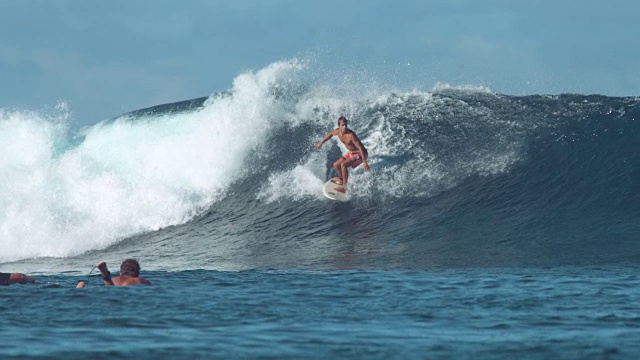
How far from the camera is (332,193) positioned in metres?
18.2

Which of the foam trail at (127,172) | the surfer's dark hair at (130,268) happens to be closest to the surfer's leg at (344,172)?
the foam trail at (127,172)

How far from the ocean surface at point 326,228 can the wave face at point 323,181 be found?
2.2 inches

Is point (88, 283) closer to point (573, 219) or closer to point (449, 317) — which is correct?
point (449, 317)

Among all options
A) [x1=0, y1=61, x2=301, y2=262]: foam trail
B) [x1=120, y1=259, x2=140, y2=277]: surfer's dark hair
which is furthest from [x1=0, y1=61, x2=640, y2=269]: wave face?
[x1=120, y1=259, x2=140, y2=277]: surfer's dark hair

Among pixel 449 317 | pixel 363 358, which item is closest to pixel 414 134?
pixel 449 317

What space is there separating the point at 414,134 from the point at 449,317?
12.0m

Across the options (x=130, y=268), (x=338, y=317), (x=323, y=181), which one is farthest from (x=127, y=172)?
(x=338, y=317)

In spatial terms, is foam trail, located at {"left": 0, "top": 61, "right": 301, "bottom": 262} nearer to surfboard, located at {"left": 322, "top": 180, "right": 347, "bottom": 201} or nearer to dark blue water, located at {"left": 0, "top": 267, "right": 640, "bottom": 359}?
surfboard, located at {"left": 322, "top": 180, "right": 347, "bottom": 201}

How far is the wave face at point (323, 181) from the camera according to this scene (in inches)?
603

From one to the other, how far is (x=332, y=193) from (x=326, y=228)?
1.25 m

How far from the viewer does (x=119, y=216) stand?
1997cm

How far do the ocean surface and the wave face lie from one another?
5 cm

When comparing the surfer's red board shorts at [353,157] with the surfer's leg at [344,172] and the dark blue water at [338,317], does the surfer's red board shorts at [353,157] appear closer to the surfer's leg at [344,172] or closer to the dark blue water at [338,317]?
the surfer's leg at [344,172]

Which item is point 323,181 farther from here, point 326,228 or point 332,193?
point 326,228
